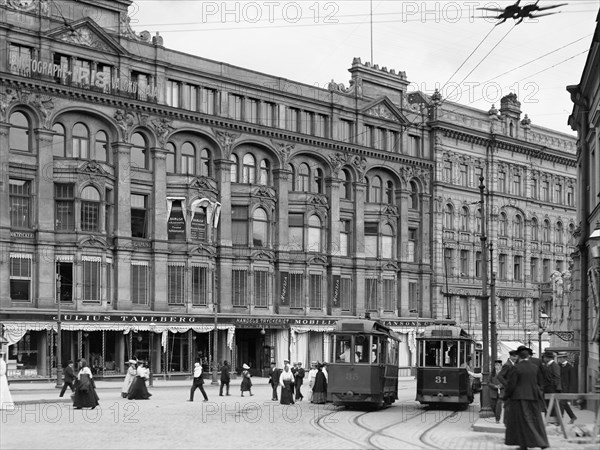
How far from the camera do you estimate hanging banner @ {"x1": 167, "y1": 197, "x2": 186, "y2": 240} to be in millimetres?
56625

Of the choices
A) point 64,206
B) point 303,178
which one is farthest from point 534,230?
point 64,206

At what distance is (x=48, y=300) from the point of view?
50562 mm

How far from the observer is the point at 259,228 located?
61.3 m

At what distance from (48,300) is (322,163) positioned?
21146 mm

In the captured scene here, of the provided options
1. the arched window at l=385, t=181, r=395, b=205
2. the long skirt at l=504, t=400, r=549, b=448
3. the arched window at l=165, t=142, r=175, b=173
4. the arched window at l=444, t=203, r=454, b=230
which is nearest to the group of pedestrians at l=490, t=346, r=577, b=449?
the long skirt at l=504, t=400, r=549, b=448

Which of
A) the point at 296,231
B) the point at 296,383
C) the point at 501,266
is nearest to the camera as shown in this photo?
the point at 296,383

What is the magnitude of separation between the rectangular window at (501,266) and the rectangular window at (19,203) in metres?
38.3

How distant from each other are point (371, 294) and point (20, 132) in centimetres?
2589

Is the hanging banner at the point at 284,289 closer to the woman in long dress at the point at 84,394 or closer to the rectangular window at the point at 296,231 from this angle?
the rectangular window at the point at 296,231

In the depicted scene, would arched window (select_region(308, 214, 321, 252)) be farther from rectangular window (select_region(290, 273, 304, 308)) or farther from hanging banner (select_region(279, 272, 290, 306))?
hanging banner (select_region(279, 272, 290, 306))

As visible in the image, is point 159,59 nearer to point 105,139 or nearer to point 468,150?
point 105,139

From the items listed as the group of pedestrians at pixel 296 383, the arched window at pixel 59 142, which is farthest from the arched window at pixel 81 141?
the group of pedestrians at pixel 296 383

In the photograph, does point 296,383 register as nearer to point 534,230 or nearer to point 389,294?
point 389,294

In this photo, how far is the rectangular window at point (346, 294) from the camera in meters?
65.7
